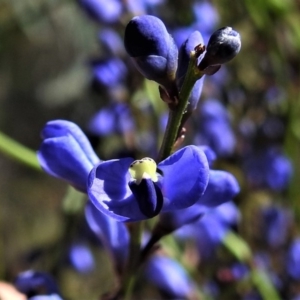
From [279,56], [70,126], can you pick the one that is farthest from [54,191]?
[70,126]

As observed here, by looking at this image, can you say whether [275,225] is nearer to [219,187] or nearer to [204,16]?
[204,16]

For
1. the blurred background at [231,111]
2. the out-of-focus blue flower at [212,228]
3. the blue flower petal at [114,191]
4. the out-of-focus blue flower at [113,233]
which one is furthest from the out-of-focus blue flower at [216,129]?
the blue flower petal at [114,191]

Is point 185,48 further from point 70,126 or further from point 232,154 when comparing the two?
point 232,154

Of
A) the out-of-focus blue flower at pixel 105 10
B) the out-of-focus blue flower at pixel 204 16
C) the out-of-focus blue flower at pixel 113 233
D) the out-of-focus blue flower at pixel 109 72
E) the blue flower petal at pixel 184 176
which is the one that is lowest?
the out-of-focus blue flower at pixel 109 72

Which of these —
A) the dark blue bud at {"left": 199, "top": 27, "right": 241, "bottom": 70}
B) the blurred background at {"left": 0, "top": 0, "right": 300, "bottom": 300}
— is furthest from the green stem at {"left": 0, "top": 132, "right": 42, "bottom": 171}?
the dark blue bud at {"left": 199, "top": 27, "right": 241, "bottom": 70}

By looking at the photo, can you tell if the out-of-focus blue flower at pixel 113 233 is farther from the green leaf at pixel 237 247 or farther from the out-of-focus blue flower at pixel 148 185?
the green leaf at pixel 237 247

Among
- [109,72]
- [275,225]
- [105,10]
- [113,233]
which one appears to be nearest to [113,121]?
[109,72]

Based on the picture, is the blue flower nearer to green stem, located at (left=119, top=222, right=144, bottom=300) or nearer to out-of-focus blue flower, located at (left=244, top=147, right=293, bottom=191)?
green stem, located at (left=119, top=222, right=144, bottom=300)
